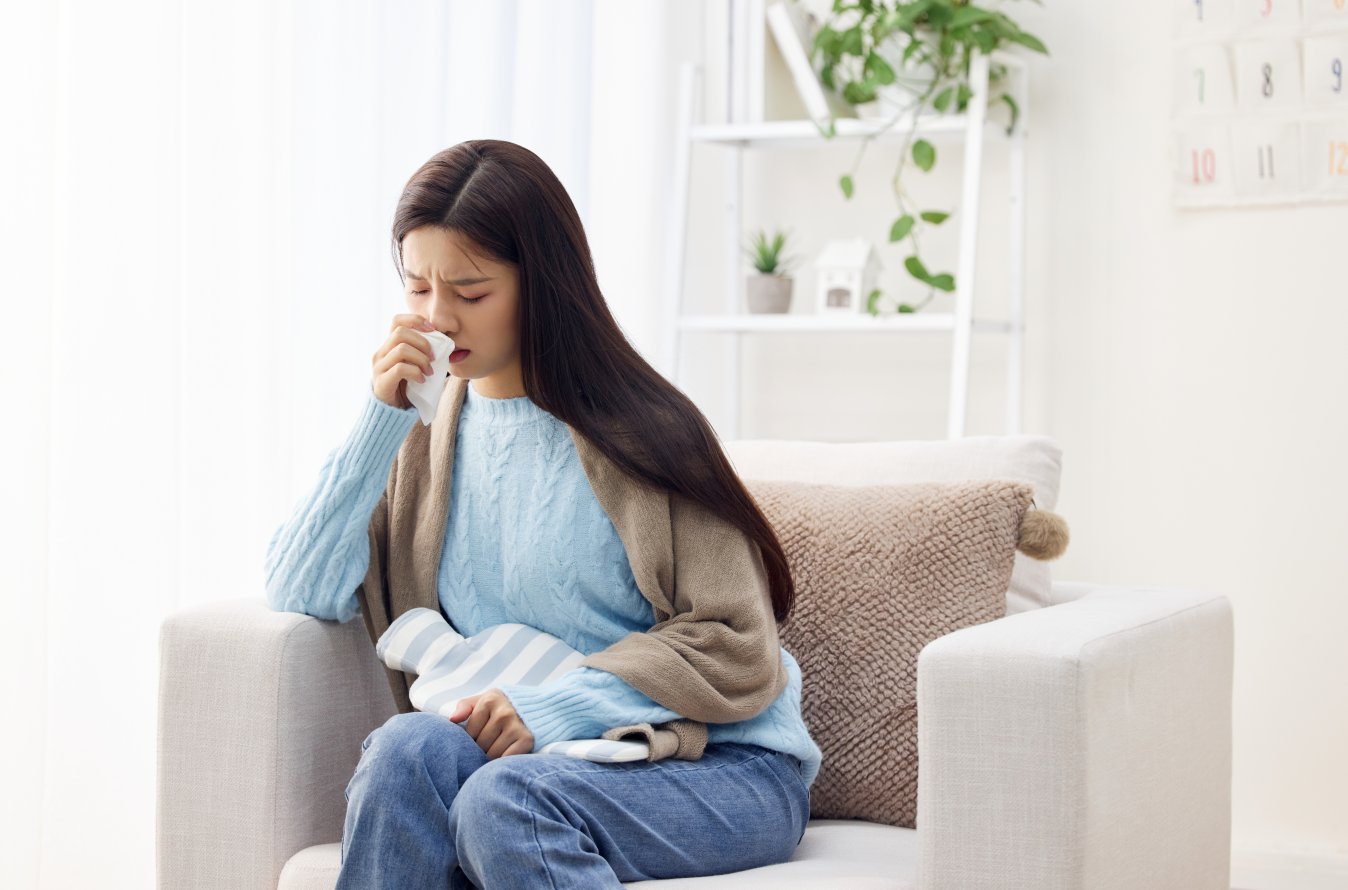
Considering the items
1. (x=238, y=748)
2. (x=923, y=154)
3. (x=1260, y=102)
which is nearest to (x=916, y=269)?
(x=923, y=154)

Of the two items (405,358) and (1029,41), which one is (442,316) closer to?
(405,358)

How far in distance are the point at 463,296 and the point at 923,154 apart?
1203 millimetres

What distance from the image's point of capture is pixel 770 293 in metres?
2.33

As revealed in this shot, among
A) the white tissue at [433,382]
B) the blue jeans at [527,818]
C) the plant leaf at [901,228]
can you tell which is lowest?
the blue jeans at [527,818]

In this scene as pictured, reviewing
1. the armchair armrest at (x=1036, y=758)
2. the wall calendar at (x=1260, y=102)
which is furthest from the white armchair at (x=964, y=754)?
the wall calendar at (x=1260, y=102)

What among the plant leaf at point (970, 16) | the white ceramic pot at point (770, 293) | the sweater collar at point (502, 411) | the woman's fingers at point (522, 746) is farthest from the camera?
the white ceramic pot at point (770, 293)

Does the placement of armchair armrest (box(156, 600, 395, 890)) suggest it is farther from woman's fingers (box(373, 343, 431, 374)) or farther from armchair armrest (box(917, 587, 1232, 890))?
armchair armrest (box(917, 587, 1232, 890))

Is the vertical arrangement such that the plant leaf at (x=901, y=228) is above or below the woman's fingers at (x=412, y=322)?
above

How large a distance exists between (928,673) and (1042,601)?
1.74ft

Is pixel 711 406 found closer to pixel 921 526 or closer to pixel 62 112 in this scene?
pixel 921 526

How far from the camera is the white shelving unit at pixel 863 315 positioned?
2141 millimetres

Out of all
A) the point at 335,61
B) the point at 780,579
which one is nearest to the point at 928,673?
the point at 780,579

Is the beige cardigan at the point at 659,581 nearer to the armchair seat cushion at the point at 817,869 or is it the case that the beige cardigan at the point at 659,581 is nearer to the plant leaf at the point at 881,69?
the armchair seat cushion at the point at 817,869

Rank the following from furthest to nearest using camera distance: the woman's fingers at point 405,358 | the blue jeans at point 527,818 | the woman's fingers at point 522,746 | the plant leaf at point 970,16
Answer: the plant leaf at point 970,16 < the woman's fingers at point 405,358 < the woman's fingers at point 522,746 < the blue jeans at point 527,818
